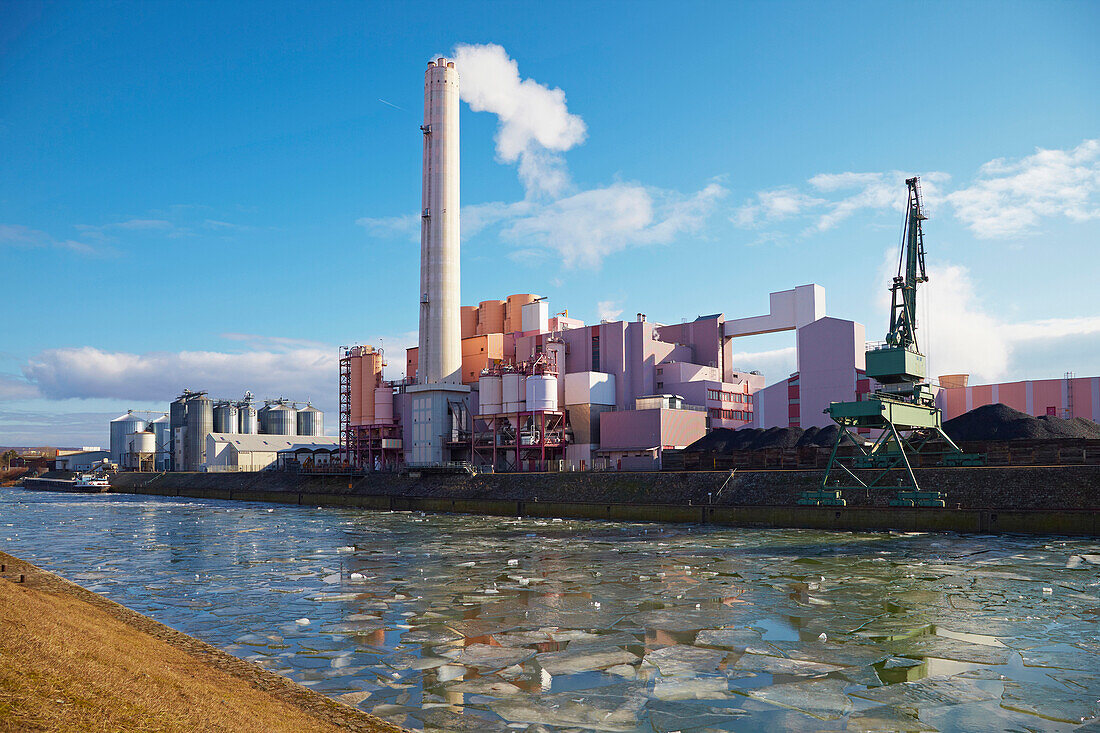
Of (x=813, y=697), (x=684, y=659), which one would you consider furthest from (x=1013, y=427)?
(x=813, y=697)

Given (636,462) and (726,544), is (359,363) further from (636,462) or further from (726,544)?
(726,544)

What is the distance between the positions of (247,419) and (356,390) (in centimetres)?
4193

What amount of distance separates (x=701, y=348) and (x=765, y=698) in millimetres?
66553

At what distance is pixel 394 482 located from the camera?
67.2 m

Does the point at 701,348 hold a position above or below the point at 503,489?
above

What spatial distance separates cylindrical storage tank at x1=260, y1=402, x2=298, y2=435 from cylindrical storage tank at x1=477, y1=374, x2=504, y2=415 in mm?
59909

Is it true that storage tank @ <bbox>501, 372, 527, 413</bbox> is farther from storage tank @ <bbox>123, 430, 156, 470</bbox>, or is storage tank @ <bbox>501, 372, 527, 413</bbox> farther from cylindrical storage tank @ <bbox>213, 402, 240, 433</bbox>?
storage tank @ <bbox>123, 430, 156, 470</bbox>

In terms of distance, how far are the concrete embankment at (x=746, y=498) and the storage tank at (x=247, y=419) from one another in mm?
48361

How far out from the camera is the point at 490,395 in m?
69.8

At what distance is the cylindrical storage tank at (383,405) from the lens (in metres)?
79.2

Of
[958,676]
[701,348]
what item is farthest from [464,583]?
[701,348]

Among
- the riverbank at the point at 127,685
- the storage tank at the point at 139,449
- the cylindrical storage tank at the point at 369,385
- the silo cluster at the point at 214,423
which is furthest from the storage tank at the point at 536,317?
the storage tank at the point at 139,449

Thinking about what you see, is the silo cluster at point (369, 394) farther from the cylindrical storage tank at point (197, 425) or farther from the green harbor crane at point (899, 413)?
the green harbor crane at point (899, 413)

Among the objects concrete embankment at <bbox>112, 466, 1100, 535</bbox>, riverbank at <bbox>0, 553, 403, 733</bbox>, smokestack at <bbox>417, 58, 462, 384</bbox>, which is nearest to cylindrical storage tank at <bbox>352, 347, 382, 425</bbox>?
smokestack at <bbox>417, 58, 462, 384</bbox>
